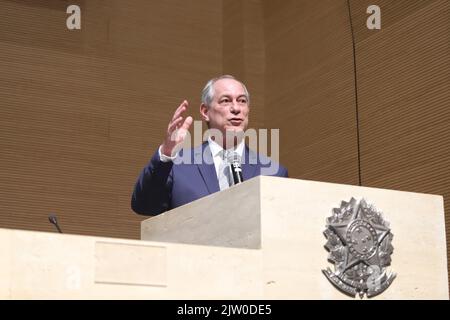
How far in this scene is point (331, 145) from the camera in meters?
6.00

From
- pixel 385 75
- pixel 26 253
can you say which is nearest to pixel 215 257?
pixel 26 253

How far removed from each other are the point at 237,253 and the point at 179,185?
0.84 meters

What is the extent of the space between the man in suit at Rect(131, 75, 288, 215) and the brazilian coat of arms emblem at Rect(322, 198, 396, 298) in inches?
23.3

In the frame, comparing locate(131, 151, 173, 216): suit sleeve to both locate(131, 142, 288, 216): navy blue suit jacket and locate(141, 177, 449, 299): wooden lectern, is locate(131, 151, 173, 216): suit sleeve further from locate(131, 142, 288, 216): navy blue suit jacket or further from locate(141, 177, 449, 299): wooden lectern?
locate(141, 177, 449, 299): wooden lectern

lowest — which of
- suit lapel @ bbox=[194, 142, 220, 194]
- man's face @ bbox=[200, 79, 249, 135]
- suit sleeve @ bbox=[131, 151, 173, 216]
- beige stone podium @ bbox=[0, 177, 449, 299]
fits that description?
beige stone podium @ bbox=[0, 177, 449, 299]

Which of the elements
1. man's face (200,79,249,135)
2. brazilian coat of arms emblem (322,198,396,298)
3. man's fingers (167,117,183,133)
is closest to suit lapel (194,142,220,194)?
man's face (200,79,249,135)

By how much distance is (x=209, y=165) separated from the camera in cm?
327

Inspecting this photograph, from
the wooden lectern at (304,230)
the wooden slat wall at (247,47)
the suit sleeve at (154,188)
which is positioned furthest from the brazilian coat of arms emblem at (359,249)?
the wooden slat wall at (247,47)

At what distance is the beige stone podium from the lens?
86.6 inches

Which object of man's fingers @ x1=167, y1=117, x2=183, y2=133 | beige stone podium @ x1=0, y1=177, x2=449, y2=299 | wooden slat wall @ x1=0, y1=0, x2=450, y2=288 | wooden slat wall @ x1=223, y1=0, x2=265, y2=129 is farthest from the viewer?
wooden slat wall @ x1=223, y1=0, x2=265, y2=129

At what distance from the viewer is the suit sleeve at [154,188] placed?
9.93ft

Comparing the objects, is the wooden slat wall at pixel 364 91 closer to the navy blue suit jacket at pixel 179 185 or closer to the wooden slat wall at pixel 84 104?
the wooden slat wall at pixel 84 104

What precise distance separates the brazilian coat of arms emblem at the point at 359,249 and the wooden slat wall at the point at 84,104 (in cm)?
361
